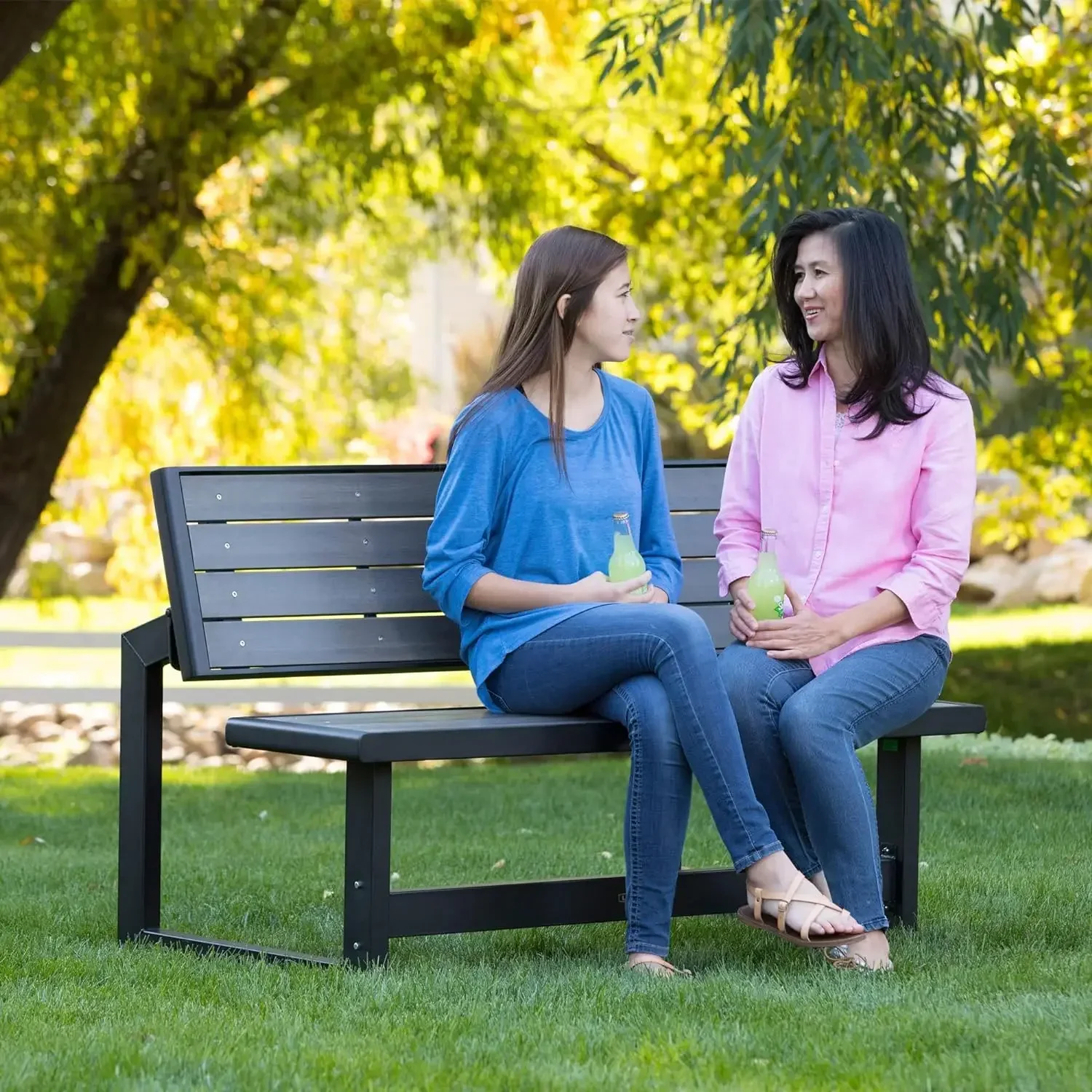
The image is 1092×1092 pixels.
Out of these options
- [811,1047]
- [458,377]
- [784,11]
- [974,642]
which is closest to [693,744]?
[811,1047]

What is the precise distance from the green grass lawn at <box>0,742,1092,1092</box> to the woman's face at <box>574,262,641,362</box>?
1.28m

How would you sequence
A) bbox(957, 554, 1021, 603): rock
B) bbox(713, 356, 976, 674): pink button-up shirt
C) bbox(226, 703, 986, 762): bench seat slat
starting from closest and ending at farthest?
1. bbox(226, 703, 986, 762): bench seat slat
2. bbox(713, 356, 976, 674): pink button-up shirt
3. bbox(957, 554, 1021, 603): rock

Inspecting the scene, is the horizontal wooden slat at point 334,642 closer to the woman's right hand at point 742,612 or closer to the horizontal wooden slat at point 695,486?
the woman's right hand at point 742,612

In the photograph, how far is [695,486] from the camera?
4805mm

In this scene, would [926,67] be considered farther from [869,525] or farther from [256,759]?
[256,759]

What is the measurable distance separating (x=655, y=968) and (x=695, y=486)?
147 centimetres

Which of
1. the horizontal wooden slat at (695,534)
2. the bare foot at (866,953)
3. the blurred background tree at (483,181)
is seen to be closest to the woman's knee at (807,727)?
the bare foot at (866,953)

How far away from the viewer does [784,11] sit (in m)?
6.61

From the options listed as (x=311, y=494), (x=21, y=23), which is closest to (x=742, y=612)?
(x=311, y=494)

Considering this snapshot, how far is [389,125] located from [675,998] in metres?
7.20

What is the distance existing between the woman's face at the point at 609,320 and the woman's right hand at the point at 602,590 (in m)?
0.48

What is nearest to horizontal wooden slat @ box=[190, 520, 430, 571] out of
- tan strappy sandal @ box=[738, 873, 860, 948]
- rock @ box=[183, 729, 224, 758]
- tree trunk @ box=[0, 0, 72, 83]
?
tan strappy sandal @ box=[738, 873, 860, 948]

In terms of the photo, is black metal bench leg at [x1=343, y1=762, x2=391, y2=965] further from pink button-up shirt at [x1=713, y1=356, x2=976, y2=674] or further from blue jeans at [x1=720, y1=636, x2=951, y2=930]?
pink button-up shirt at [x1=713, y1=356, x2=976, y2=674]

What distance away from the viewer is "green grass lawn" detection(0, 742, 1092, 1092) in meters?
2.89
